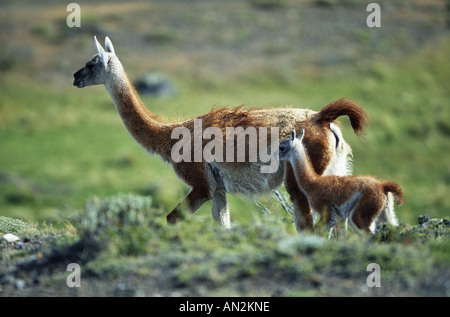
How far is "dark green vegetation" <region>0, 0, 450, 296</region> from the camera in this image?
733cm

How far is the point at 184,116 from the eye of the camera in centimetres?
2088

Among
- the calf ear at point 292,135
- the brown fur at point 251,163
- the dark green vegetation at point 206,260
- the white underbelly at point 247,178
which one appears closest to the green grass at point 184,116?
the brown fur at point 251,163

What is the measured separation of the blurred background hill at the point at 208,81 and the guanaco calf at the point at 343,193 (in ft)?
27.3

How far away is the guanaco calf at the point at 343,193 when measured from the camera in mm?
8312

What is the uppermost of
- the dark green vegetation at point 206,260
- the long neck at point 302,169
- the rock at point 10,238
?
the long neck at point 302,169

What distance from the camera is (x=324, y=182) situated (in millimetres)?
8688

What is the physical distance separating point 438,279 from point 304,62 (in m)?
33.7

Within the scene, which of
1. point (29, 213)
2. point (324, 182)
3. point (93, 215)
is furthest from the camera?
point (29, 213)

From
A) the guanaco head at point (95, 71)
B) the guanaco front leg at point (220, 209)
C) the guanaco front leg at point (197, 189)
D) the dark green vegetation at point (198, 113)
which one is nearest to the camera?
the dark green vegetation at point (198, 113)

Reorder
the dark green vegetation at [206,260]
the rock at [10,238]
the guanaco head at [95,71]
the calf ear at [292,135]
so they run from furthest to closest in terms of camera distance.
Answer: the guanaco head at [95,71] → the rock at [10,238] → the calf ear at [292,135] → the dark green vegetation at [206,260]

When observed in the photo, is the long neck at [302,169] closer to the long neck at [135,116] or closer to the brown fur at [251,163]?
the brown fur at [251,163]
